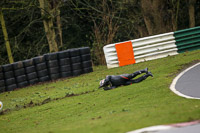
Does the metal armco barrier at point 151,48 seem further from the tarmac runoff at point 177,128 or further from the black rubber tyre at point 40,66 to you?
the tarmac runoff at point 177,128

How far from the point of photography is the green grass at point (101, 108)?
7.14 metres

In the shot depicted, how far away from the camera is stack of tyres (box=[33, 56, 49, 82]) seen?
1811 cm

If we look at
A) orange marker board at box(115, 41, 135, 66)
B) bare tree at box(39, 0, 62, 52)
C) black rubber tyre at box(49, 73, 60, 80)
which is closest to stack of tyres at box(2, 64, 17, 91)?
black rubber tyre at box(49, 73, 60, 80)

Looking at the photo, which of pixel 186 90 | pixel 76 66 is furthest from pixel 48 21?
pixel 186 90

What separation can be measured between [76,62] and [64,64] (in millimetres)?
656

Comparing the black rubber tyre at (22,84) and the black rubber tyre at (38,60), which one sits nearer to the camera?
the black rubber tyre at (22,84)

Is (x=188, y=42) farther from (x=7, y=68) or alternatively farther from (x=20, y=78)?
(x=7, y=68)

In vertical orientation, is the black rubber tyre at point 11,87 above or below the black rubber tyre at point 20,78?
below

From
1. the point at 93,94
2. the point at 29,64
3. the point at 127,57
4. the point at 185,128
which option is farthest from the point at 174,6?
the point at 185,128

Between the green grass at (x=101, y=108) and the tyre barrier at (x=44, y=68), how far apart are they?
9.13ft

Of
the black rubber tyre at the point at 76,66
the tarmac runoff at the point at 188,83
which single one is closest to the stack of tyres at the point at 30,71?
the black rubber tyre at the point at 76,66

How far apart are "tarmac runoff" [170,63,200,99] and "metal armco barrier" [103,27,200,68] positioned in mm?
5228

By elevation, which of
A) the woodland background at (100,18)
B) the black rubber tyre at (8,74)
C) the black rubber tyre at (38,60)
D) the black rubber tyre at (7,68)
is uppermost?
the woodland background at (100,18)

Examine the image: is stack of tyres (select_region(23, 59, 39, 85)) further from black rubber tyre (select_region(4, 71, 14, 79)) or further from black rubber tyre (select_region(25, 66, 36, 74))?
black rubber tyre (select_region(4, 71, 14, 79))
